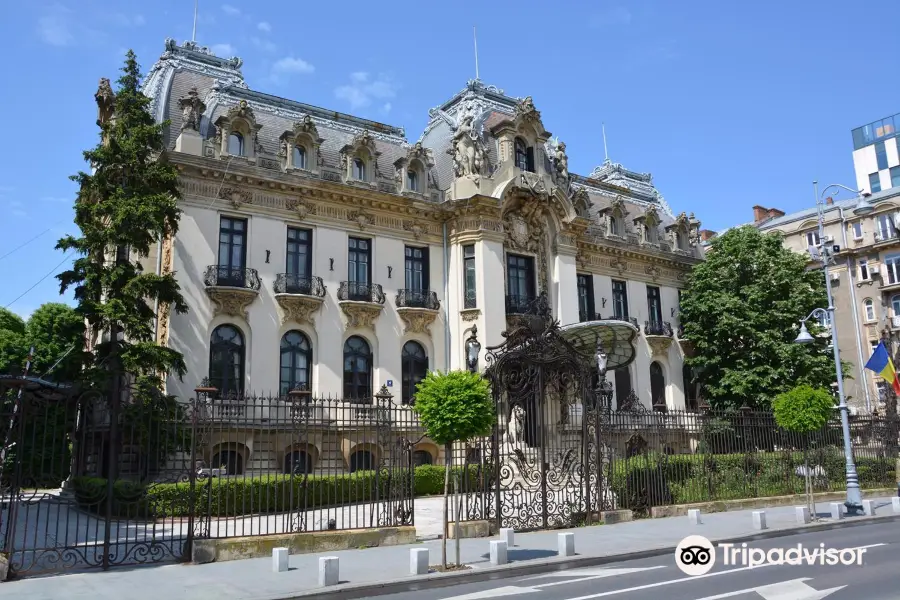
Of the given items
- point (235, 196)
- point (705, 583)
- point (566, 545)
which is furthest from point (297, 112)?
point (705, 583)

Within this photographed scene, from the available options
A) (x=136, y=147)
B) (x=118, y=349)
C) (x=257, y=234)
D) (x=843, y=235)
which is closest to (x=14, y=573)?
(x=118, y=349)

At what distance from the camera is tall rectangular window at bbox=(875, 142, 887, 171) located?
7381 cm

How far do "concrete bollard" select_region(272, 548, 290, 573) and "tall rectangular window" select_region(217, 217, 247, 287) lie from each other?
16.3m

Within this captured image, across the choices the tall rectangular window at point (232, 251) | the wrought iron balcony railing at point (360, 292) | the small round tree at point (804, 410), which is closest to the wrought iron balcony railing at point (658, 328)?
the wrought iron balcony railing at point (360, 292)

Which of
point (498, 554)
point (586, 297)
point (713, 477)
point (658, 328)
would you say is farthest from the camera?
point (658, 328)

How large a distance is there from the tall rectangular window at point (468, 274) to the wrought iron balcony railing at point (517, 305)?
188cm

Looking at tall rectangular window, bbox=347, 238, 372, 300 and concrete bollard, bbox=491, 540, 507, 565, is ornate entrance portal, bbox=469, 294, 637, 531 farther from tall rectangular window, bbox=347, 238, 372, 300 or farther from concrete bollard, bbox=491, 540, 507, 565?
tall rectangular window, bbox=347, 238, 372, 300

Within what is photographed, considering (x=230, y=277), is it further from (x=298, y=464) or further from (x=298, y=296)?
(x=298, y=464)

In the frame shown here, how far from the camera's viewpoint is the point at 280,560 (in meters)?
12.6

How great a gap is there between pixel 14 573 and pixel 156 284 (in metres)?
11.4

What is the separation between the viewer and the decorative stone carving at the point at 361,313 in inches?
1164

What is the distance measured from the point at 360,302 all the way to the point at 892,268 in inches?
1483

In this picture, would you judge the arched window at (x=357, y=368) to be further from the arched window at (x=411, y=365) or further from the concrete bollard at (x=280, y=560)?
the concrete bollard at (x=280, y=560)

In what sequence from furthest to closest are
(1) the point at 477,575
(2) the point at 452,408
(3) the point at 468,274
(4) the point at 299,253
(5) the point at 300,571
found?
(3) the point at 468,274 < (4) the point at 299,253 < (2) the point at 452,408 < (5) the point at 300,571 < (1) the point at 477,575
